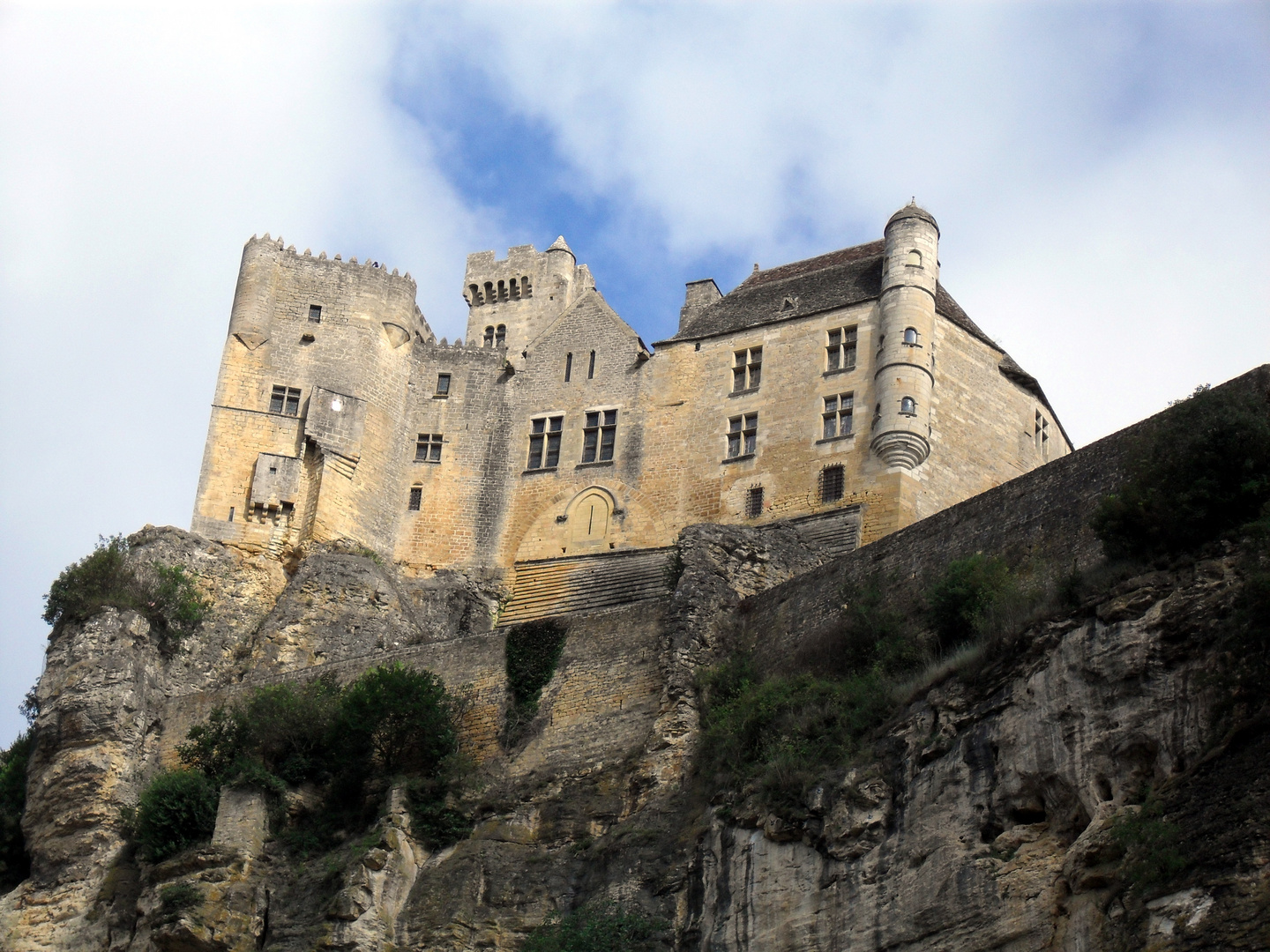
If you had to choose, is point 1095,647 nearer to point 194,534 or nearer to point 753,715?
point 753,715

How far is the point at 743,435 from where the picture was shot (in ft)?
132

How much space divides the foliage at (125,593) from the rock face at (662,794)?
0.45 metres

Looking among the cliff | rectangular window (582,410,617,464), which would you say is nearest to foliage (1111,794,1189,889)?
the cliff

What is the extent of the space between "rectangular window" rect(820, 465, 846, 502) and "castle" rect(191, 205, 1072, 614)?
0.05 m

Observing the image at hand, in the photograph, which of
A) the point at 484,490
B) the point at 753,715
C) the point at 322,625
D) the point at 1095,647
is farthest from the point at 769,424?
the point at 1095,647

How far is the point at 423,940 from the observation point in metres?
25.5

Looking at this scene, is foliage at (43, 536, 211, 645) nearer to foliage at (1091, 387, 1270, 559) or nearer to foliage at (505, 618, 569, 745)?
foliage at (505, 618, 569, 745)

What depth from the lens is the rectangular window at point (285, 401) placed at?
42281 millimetres

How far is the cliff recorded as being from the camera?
17859 mm

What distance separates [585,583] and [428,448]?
6.08 metres

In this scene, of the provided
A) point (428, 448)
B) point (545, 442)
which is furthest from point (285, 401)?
→ point (545, 442)

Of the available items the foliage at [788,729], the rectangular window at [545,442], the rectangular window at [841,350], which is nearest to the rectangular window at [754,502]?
the rectangular window at [841,350]

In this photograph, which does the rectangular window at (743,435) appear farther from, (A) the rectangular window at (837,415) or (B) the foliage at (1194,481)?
(B) the foliage at (1194,481)

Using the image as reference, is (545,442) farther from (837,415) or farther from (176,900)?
(176,900)
